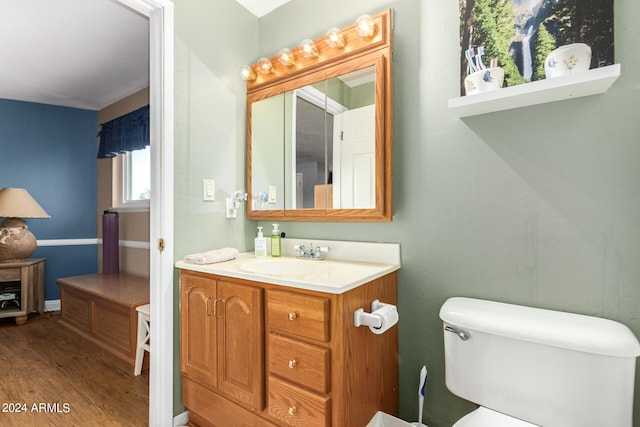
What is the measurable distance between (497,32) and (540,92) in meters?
0.34

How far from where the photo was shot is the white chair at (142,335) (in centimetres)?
211

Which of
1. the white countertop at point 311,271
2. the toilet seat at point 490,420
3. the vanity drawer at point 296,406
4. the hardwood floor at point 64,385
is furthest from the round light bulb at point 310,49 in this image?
the hardwood floor at point 64,385

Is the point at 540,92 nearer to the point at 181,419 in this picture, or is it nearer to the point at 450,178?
the point at 450,178

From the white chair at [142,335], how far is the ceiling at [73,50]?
1.77m

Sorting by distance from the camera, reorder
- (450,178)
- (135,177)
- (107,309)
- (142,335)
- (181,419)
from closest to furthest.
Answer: (450,178)
(181,419)
(142,335)
(107,309)
(135,177)

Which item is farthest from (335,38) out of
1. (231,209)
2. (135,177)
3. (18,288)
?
(18,288)

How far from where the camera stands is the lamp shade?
10.2ft

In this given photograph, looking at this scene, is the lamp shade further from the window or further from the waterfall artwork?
the waterfall artwork

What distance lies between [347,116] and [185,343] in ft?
4.58

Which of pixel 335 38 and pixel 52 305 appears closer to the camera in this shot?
pixel 335 38

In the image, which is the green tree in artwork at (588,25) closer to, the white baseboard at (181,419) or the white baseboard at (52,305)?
the white baseboard at (181,419)

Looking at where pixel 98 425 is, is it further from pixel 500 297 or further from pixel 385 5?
pixel 385 5

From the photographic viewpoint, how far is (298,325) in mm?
1178

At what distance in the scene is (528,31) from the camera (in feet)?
3.87
